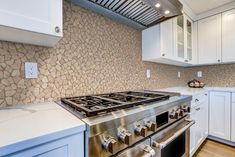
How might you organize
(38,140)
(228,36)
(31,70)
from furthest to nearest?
1. (228,36)
2. (31,70)
3. (38,140)

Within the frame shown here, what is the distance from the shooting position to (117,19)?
1541mm

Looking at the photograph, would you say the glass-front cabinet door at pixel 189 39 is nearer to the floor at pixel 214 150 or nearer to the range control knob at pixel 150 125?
the floor at pixel 214 150

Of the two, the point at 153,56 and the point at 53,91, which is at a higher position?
the point at 153,56

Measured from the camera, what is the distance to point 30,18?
27.9 inches

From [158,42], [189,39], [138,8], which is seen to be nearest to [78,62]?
[138,8]

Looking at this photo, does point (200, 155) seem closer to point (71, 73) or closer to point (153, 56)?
point (153, 56)

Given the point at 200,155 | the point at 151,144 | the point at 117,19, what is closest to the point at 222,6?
the point at 117,19

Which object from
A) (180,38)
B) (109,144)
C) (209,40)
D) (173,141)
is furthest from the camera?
(209,40)

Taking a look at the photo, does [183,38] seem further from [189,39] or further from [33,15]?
[33,15]

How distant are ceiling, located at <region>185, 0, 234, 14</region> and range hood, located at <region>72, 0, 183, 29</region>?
3.55ft

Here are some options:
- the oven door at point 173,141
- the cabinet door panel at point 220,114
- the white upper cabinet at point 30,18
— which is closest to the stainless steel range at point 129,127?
the oven door at point 173,141

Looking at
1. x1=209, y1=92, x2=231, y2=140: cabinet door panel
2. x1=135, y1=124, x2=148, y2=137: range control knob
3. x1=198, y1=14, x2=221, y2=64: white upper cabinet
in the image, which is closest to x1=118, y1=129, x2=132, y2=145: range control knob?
x1=135, y1=124, x2=148, y2=137: range control knob

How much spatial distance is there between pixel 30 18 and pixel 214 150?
101 inches

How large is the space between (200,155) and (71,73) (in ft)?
6.36
